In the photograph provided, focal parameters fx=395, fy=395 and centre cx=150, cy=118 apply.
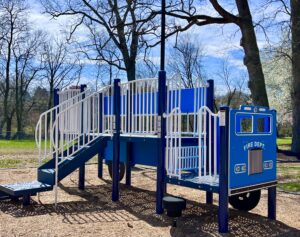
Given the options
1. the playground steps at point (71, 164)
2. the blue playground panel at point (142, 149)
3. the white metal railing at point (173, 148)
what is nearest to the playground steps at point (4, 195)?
the playground steps at point (71, 164)

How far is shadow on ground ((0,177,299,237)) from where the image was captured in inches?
224

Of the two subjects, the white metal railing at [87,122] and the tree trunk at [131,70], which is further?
the tree trunk at [131,70]

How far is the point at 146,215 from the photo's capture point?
21.6 ft

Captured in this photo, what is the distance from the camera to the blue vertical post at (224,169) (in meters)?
5.45

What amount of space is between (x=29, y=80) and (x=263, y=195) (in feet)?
130

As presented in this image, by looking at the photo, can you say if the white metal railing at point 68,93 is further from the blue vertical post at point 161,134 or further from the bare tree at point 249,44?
the bare tree at point 249,44

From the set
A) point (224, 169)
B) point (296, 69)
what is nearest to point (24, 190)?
point (224, 169)

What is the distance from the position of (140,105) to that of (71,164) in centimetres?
190

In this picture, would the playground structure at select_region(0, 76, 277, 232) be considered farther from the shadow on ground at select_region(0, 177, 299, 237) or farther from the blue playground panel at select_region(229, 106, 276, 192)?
the shadow on ground at select_region(0, 177, 299, 237)

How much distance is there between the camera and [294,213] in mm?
6832

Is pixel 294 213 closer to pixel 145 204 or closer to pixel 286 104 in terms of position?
pixel 145 204

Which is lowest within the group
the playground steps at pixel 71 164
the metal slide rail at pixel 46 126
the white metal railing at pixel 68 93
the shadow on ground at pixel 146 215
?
the shadow on ground at pixel 146 215

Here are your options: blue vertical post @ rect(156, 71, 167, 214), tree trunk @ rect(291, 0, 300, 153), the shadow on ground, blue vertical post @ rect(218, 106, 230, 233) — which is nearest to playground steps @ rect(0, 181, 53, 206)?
the shadow on ground

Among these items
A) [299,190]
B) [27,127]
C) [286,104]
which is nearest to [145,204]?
[299,190]
